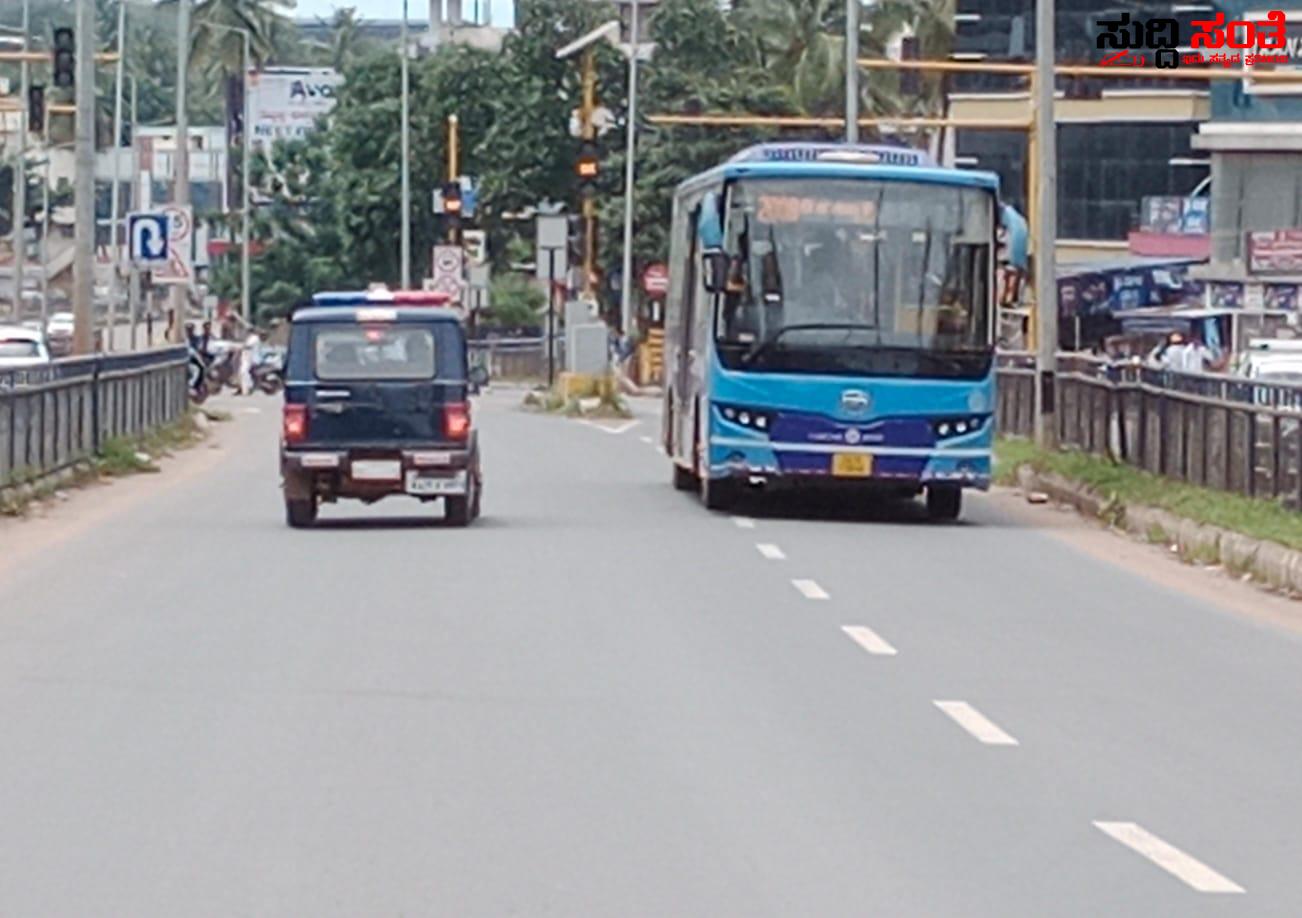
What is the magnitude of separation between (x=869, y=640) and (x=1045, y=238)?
63.6ft

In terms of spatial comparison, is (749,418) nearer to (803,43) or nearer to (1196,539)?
(1196,539)

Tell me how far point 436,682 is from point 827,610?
451 centimetres

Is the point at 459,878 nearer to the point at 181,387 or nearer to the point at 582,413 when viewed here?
the point at 181,387

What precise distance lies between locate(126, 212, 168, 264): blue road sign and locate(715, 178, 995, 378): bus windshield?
1748cm

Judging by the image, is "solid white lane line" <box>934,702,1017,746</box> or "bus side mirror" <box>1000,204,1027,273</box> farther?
"bus side mirror" <box>1000,204,1027,273</box>

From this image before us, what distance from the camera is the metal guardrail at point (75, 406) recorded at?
27.7m

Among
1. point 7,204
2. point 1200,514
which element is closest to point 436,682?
point 1200,514

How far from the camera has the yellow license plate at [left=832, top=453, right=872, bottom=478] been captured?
87.6 feet

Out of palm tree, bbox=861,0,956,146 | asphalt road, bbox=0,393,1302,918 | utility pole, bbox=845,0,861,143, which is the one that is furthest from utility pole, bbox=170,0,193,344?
asphalt road, bbox=0,393,1302,918

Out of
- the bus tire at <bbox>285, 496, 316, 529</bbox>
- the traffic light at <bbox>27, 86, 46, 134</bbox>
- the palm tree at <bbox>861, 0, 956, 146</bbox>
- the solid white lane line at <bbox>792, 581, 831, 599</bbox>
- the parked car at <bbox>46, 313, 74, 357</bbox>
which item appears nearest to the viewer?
the solid white lane line at <bbox>792, 581, 831, 599</bbox>

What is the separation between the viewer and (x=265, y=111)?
136 m

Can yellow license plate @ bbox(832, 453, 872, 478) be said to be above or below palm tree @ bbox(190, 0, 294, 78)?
below

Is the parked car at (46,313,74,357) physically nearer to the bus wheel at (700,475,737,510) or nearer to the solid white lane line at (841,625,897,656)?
the bus wheel at (700,475,737,510)

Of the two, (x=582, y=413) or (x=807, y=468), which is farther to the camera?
(x=582, y=413)
